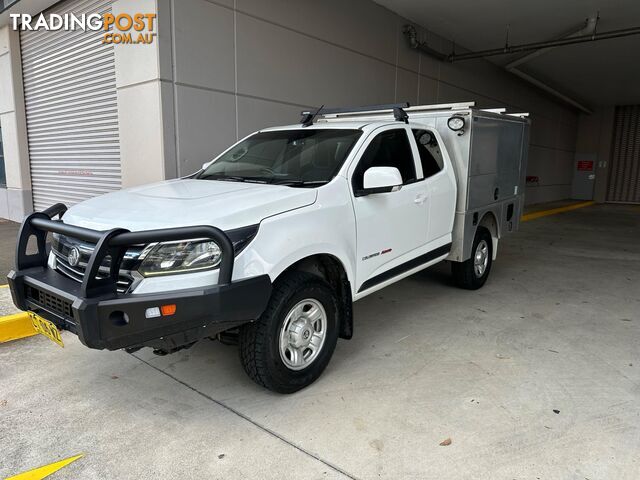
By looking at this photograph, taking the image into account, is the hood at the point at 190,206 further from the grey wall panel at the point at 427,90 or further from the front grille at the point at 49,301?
the grey wall panel at the point at 427,90

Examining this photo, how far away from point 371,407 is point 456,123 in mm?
3281

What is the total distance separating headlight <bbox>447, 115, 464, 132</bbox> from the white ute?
0.4 inches

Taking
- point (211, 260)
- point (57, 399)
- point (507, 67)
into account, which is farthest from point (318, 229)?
point (507, 67)

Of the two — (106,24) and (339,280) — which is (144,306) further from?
(106,24)

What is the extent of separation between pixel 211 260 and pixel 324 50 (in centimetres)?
682

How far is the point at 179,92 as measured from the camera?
6.43 meters

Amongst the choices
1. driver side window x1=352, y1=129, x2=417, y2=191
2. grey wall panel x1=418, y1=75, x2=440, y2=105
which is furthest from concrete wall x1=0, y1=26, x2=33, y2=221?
driver side window x1=352, y1=129, x2=417, y2=191

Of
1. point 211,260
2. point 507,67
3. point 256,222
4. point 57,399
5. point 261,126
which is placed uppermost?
point 507,67

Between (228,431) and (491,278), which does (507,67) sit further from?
(228,431)

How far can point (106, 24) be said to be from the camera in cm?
709

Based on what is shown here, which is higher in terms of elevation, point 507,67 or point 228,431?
point 507,67

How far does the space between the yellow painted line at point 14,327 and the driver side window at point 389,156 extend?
333 cm

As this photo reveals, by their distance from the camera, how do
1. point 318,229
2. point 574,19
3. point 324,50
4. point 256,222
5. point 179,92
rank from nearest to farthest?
point 256,222 → point 318,229 → point 179,92 → point 324,50 → point 574,19

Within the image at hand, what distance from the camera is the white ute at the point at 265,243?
8.52 feet
